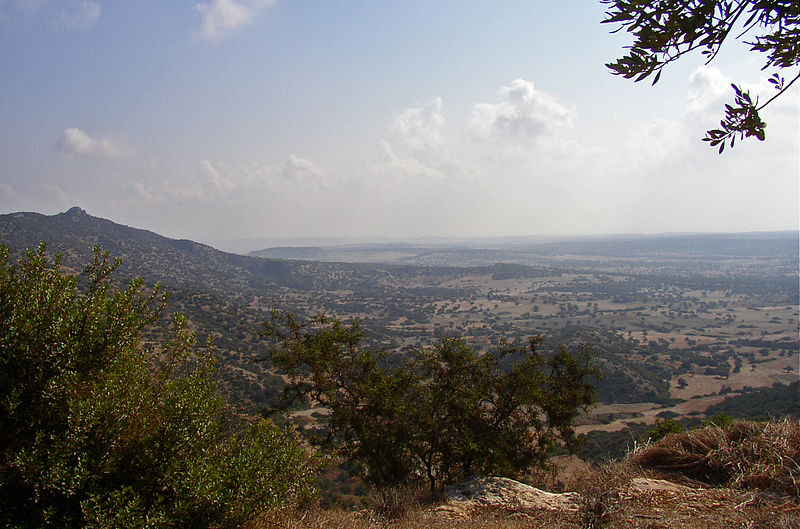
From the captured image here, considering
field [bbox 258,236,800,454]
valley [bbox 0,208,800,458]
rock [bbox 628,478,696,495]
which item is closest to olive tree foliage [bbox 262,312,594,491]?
valley [bbox 0,208,800,458]

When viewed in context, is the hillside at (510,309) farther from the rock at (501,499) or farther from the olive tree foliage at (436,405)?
the rock at (501,499)

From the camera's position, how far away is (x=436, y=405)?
1150 centimetres

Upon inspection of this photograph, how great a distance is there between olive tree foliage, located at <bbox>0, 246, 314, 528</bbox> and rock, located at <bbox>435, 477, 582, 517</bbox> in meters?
3.55

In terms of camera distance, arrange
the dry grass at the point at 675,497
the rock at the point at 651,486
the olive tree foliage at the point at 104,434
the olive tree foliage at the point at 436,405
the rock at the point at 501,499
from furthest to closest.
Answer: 1. the olive tree foliage at the point at 436,405
2. the rock at the point at 501,499
3. the rock at the point at 651,486
4. the dry grass at the point at 675,497
5. the olive tree foliage at the point at 104,434

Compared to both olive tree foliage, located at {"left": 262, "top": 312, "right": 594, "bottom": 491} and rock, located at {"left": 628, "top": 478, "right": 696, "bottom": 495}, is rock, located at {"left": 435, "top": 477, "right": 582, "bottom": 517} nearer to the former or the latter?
rock, located at {"left": 628, "top": 478, "right": 696, "bottom": 495}

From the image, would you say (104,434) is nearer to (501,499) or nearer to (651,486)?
(501,499)

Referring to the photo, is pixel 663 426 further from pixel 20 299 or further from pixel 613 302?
pixel 613 302

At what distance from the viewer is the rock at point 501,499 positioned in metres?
6.77

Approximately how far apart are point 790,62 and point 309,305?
123m

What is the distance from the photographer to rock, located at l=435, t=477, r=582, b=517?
6770 millimetres

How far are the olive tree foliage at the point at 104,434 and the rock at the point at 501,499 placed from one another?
3550mm

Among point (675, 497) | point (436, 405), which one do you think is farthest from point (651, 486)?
point (436, 405)

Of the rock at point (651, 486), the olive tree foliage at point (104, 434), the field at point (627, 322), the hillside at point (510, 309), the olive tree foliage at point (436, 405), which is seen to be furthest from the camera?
the hillside at point (510, 309)

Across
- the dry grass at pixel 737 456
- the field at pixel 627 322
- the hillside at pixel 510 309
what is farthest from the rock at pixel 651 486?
the field at pixel 627 322
